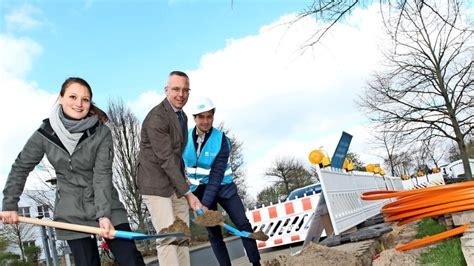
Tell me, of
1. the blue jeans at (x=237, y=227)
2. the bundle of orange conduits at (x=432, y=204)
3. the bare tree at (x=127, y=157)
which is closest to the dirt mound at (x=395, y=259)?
the bundle of orange conduits at (x=432, y=204)

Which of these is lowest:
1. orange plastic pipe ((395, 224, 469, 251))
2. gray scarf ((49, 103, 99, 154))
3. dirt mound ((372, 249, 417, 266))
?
dirt mound ((372, 249, 417, 266))

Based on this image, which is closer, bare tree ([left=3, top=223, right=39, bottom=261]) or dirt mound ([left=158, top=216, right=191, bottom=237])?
dirt mound ([left=158, top=216, right=191, bottom=237])

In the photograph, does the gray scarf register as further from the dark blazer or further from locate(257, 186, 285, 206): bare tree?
locate(257, 186, 285, 206): bare tree

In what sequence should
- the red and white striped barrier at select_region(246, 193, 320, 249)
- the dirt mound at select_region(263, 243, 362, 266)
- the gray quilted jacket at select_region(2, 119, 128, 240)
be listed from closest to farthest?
the gray quilted jacket at select_region(2, 119, 128, 240)
the dirt mound at select_region(263, 243, 362, 266)
the red and white striped barrier at select_region(246, 193, 320, 249)

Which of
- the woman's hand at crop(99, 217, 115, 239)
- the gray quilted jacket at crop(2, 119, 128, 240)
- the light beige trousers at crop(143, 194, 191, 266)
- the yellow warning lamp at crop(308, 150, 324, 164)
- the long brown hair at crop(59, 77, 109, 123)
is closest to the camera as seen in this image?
the woman's hand at crop(99, 217, 115, 239)

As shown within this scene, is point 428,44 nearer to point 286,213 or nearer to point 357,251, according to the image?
point 286,213

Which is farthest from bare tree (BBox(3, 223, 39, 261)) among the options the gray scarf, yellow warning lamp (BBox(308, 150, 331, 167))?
the gray scarf

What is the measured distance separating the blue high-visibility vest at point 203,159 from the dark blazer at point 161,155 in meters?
0.50

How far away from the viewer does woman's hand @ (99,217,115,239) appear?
297 centimetres

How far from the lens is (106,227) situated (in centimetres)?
299

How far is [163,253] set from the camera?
378 cm

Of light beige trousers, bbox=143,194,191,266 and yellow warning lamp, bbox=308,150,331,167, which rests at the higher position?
yellow warning lamp, bbox=308,150,331,167

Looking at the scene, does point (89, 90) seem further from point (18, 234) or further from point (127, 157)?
point (18, 234)

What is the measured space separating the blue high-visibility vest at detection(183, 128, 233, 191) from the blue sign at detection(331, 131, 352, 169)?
3327mm
